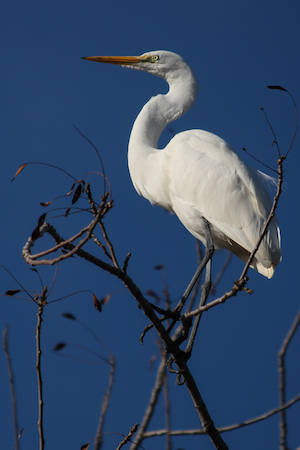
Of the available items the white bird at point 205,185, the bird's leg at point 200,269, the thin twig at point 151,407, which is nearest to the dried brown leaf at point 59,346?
the thin twig at point 151,407

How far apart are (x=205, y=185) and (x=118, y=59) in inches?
87.9

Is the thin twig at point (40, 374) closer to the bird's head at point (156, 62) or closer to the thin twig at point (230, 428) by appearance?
the thin twig at point (230, 428)

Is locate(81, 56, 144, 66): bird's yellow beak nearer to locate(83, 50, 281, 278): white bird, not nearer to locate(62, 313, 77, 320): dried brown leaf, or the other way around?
locate(83, 50, 281, 278): white bird

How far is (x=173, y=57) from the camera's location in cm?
555

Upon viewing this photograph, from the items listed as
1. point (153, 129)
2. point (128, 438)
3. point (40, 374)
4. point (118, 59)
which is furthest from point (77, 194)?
point (118, 59)

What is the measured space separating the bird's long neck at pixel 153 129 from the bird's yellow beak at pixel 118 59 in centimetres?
69

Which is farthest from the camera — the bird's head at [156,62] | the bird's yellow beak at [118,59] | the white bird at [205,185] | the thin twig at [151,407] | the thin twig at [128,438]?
the bird's yellow beak at [118,59]

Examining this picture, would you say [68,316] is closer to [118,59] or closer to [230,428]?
[230,428]

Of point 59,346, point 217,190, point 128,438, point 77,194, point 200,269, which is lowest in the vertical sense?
point 128,438

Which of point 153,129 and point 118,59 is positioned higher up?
point 118,59

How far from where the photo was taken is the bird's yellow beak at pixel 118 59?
5.73m

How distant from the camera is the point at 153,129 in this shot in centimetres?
509

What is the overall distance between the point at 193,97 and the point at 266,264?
2.06 metres

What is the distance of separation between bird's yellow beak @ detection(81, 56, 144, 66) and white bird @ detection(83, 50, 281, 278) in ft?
2.98
